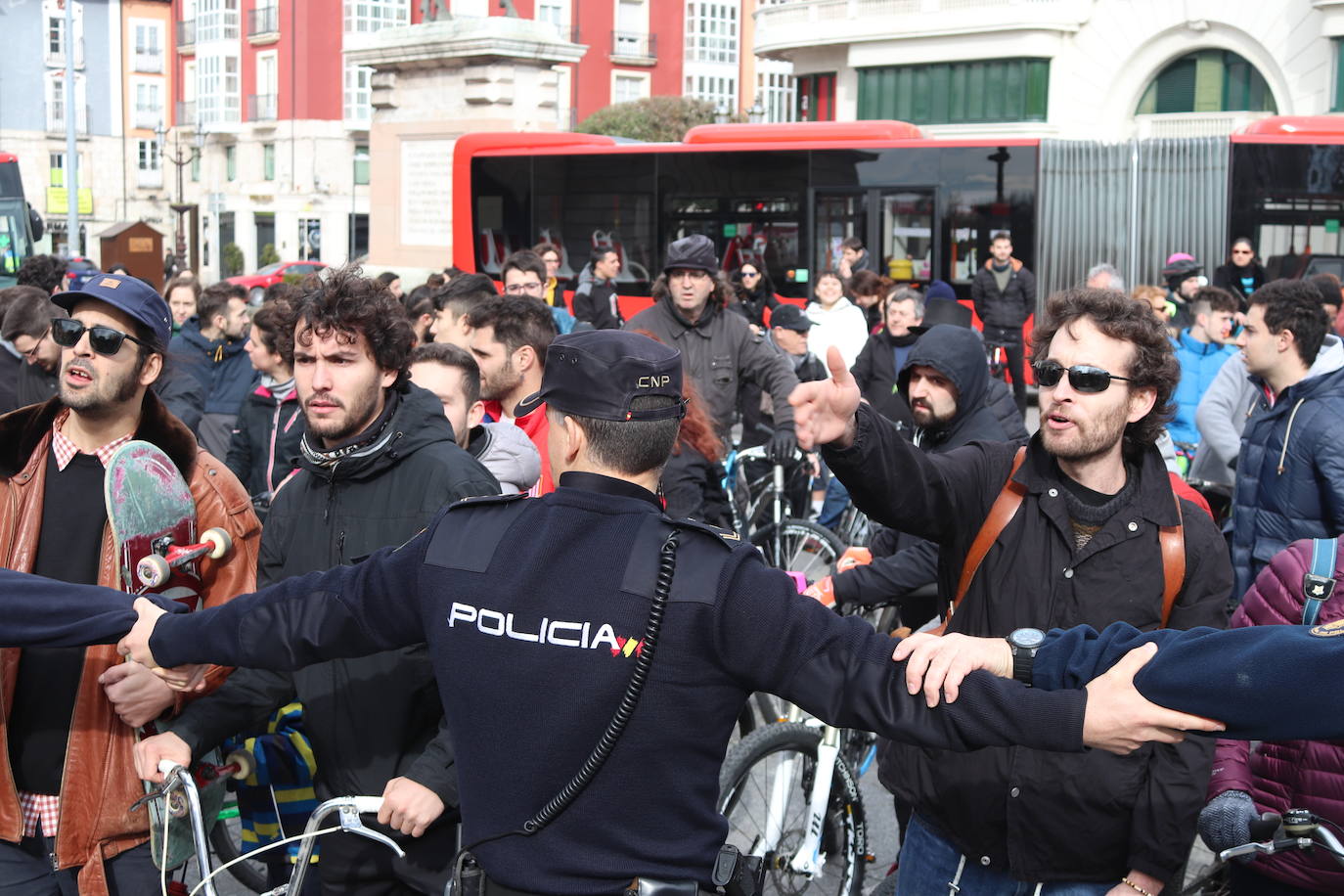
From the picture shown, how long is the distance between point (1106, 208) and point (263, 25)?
52.0 meters

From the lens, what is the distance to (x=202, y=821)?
3.35 meters

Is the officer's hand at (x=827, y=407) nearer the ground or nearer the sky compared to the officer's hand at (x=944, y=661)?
nearer the sky

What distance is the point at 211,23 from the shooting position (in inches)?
2714

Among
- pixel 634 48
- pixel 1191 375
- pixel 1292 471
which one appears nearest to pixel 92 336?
pixel 1292 471

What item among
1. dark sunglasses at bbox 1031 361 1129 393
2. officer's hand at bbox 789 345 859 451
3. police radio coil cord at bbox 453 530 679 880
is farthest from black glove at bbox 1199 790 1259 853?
police radio coil cord at bbox 453 530 679 880

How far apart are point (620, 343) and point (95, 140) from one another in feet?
246

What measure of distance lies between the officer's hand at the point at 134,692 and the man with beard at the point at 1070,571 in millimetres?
1643

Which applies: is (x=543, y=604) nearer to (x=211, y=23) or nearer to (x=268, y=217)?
(x=268, y=217)

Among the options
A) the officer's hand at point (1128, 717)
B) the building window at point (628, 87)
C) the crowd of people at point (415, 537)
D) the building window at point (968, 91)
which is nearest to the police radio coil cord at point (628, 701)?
the crowd of people at point (415, 537)

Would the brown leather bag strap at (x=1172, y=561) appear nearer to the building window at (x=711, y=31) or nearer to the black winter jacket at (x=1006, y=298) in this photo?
the black winter jacket at (x=1006, y=298)

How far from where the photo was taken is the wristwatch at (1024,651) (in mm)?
2613

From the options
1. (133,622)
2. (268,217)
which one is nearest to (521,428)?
(133,622)

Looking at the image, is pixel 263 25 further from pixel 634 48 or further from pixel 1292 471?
pixel 1292 471

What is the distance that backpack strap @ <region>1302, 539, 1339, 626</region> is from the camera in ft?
10.8
